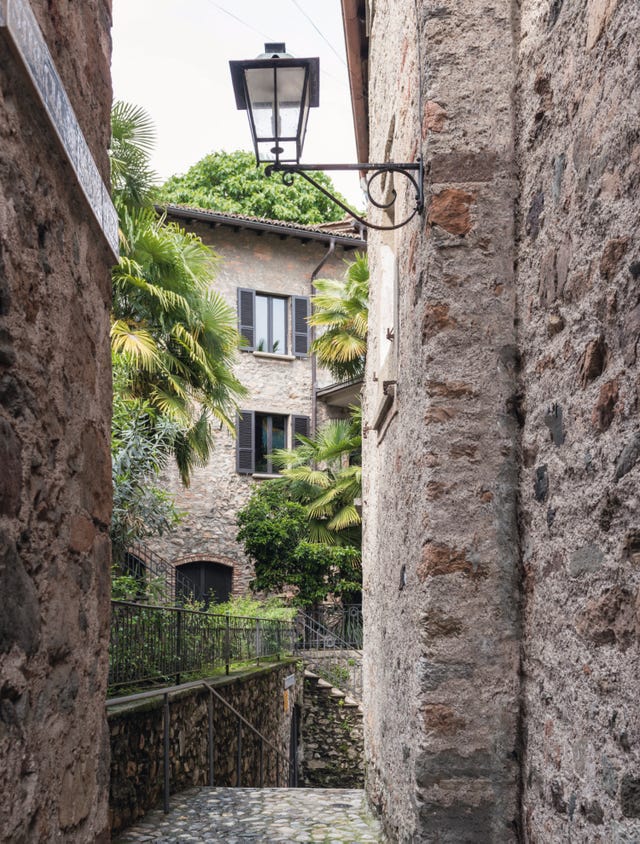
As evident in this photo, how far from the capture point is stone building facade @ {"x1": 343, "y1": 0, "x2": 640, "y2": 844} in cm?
229

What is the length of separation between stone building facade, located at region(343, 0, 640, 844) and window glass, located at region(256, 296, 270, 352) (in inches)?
637

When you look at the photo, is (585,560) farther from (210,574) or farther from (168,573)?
(210,574)

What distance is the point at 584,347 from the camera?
8.41 feet

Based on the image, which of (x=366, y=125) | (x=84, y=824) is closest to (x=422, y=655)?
(x=84, y=824)

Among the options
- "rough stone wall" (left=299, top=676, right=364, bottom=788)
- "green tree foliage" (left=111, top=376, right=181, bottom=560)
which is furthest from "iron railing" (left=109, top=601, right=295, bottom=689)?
"rough stone wall" (left=299, top=676, right=364, bottom=788)

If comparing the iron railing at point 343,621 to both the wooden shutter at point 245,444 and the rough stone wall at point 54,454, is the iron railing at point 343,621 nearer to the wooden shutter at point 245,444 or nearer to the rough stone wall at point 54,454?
the wooden shutter at point 245,444

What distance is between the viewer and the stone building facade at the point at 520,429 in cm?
229

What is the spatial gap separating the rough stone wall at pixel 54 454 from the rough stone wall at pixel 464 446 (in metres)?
1.18

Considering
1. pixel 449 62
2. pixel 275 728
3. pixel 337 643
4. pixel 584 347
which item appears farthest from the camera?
pixel 337 643

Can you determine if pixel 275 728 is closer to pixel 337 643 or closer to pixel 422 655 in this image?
pixel 337 643

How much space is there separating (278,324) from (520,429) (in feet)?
58.0

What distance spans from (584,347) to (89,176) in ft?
4.91

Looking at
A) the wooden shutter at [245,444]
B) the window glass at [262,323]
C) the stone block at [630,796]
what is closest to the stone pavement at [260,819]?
the stone block at [630,796]

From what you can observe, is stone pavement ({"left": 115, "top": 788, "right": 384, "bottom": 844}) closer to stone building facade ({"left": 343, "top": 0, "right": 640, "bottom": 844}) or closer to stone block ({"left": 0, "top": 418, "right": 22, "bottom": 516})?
stone building facade ({"left": 343, "top": 0, "right": 640, "bottom": 844})
